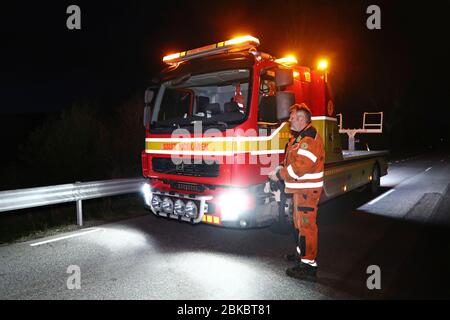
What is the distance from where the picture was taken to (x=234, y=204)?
435cm

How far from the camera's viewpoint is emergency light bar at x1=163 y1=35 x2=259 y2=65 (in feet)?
15.7

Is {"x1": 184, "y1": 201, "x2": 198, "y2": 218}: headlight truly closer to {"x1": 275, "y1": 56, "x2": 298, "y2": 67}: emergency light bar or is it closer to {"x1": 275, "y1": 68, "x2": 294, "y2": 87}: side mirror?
{"x1": 275, "y1": 68, "x2": 294, "y2": 87}: side mirror

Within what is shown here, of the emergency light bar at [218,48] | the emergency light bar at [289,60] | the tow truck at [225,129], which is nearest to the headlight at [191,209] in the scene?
the tow truck at [225,129]

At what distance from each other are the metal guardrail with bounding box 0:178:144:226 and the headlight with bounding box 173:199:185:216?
2299mm

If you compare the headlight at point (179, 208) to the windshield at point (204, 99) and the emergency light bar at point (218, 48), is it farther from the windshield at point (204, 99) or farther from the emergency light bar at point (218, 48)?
the emergency light bar at point (218, 48)

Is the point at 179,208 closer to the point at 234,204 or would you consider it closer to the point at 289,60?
the point at 234,204

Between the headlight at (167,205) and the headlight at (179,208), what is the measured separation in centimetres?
10

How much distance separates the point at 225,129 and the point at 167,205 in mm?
1442

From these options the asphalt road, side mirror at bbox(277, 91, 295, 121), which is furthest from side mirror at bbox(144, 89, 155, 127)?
side mirror at bbox(277, 91, 295, 121)

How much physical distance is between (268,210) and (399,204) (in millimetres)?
4803

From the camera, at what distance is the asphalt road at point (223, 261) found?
3.51 m

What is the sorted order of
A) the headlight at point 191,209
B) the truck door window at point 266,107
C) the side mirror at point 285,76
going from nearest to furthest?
the side mirror at point 285,76, the truck door window at point 266,107, the headlight at point 191,209

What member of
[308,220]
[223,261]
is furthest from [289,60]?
[223,261]
